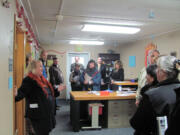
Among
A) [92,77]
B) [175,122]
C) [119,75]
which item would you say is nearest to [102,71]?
[119,75]

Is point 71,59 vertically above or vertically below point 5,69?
above

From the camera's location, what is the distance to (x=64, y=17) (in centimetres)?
328

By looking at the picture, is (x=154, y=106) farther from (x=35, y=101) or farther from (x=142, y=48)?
(x=142, y=48)

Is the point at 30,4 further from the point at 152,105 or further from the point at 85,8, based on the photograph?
the point at 152,105

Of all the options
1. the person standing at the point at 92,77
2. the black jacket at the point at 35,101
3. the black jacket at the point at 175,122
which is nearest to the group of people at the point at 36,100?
the black jacket at the point at 35,101

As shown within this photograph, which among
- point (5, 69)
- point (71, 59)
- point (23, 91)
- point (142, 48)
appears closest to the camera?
point (5, 69)

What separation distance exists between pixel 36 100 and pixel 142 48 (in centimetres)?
449

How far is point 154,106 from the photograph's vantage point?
1.33m

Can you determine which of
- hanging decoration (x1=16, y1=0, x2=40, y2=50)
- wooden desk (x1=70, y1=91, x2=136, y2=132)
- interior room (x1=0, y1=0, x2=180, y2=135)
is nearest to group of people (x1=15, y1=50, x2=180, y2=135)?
interior room (x1=0, y1=0, x2=180, y2=135)

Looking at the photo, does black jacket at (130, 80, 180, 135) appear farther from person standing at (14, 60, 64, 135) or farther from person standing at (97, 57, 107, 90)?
person standing at (97, 57, 107, 90)

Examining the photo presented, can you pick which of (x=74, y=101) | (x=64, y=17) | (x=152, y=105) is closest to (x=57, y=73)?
(x=74, y=101)

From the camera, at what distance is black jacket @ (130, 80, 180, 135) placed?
125 cm

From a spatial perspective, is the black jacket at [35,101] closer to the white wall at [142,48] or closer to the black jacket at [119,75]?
the black jacket at [119,75]

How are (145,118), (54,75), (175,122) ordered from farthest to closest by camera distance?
1. (54,75)
2. (145,118)
3. (175,122)
